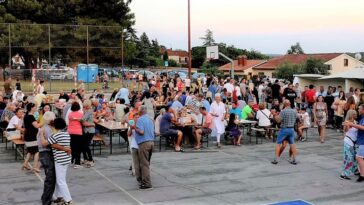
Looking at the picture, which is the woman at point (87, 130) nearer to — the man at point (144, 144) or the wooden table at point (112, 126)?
the wooden table at point (112, 126)

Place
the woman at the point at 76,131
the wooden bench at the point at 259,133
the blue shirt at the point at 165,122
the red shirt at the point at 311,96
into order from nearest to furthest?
1. the woman at the point at 76,131
2. the blue shirt at the point at 165,122
3. the wooden bench at the point at 259,133
4. the red shirt at the point at 311,96

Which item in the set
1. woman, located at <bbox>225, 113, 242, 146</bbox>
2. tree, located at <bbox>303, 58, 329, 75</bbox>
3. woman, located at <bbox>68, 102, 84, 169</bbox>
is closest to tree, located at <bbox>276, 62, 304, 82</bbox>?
tree, located at <bbox>303, 58, 329, 75</bbox>

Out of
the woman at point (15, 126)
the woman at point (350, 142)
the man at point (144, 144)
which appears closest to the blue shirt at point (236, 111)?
the woman at point (350, 142)

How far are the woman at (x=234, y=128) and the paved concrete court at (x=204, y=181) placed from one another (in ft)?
3.82

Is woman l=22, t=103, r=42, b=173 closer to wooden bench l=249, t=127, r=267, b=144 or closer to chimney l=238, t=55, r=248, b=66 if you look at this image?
wooden bench l=249, t=127, r=267, b=144

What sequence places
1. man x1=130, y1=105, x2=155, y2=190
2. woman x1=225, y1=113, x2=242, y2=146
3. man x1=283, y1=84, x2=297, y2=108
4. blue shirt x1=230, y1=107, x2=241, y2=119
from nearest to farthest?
man x1=130, y1=105, x2=155, y2=190
woman x1=225, y1=113, x2=242, y2=146
blue shirt x1=230, y1=107, x2=241, y2=119
man x1=283, y1=84, x2=297, y2=108

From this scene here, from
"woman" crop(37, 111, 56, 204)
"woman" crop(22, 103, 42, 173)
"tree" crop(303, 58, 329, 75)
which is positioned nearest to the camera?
"woman" crop(37, 111, 56, 204)

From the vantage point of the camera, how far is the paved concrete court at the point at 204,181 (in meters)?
8.88

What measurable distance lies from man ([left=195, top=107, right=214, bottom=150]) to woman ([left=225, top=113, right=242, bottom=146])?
2.12 ft

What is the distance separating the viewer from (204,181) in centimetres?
1012

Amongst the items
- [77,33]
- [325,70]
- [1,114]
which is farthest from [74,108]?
[325,70]

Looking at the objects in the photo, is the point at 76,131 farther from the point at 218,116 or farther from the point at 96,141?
the point at 218,116

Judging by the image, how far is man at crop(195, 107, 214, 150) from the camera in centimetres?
1394

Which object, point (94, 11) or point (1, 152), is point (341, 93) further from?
point (94, 11)
